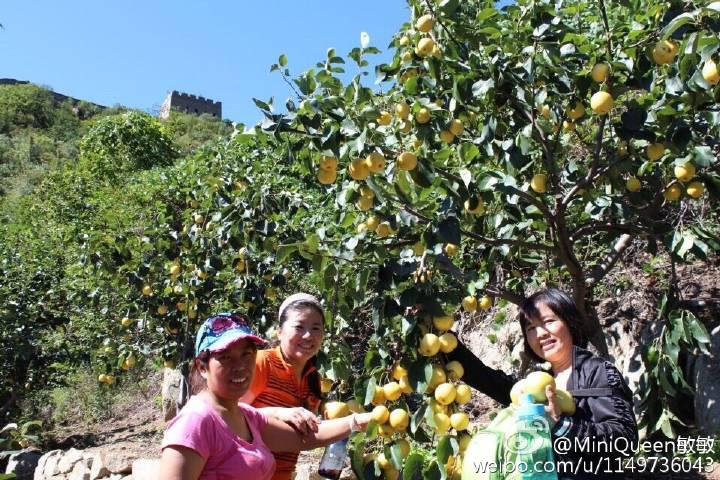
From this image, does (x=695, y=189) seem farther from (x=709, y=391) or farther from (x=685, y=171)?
(x=709, y=391)

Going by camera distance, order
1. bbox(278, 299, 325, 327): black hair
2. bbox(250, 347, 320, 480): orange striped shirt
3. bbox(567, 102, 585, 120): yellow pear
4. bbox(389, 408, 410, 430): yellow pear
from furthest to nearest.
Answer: bbox(567, 102, 585, 120): yellow pear < bbox(278, 299, 325, 327): black hair < bbox(250, 347, 320, 480): orange striped shirt < bbox(389, 408, 410, 430): yellow pear

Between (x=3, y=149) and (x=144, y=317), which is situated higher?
(x=3, y=149)

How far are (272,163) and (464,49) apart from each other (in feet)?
9.23

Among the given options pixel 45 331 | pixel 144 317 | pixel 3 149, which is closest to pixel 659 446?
pixel 144 317

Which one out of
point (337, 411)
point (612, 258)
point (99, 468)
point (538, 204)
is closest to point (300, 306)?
point (337, 411)

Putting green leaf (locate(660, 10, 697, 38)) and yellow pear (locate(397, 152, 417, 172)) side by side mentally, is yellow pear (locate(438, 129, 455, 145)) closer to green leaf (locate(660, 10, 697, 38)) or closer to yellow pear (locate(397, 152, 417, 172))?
yellow pear (locate(397, 152, 417, 172))

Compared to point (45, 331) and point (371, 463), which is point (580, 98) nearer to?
point (371, 463)

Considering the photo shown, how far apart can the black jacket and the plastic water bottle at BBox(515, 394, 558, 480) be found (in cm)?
10

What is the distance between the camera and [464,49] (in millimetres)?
1981

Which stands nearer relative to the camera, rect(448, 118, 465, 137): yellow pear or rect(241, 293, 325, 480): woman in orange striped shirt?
rect(241, 293, 325, 480): woman in orange striped shirt

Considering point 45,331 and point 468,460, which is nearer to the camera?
point 468,460

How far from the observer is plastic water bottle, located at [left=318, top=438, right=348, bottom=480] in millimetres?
1620

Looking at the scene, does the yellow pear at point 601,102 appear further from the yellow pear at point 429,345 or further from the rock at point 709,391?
the rock at point 709,391

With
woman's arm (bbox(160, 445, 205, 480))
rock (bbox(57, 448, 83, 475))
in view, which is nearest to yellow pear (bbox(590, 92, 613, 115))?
woman's arm (bbox(160, 445, 205, 480))
